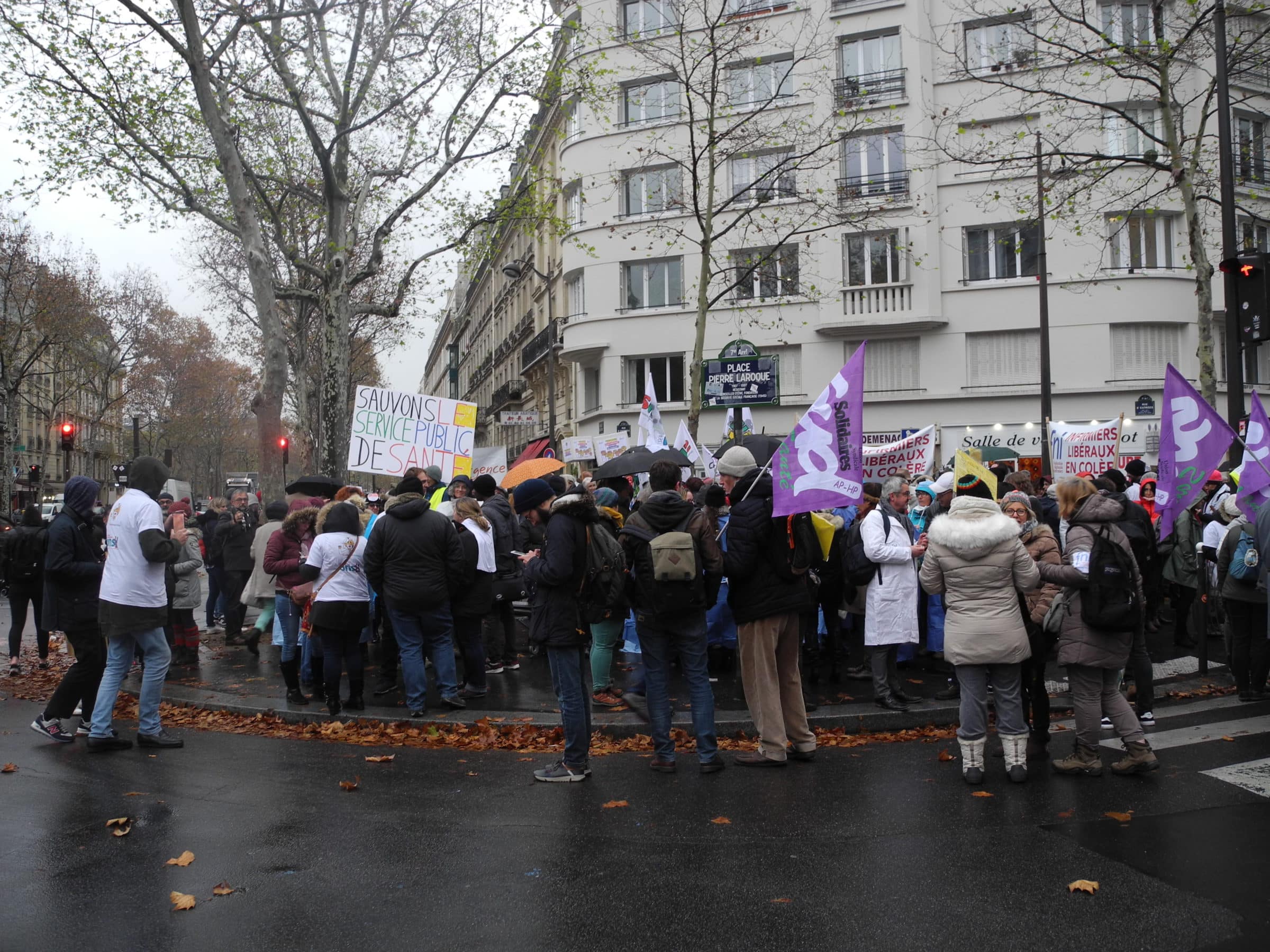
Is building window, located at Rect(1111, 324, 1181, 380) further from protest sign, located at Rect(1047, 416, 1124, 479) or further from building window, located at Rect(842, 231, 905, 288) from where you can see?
protest sign, located at Rect(1047, 416, 1124, 479)

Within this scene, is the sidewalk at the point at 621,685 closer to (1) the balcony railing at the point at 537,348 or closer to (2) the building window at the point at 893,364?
(2) the building window at the point at 893,364

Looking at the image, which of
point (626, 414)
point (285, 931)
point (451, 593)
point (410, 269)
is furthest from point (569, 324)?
point (285, 931)

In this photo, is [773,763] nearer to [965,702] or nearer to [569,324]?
[965,702]

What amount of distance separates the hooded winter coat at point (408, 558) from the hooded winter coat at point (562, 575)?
1873mm

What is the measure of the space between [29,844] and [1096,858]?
5.04m

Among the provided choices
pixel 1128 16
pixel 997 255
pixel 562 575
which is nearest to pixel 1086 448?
pixel 562 575

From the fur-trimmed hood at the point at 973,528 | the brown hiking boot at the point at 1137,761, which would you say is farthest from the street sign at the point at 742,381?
the brown hiking boot at the point at 1137,761

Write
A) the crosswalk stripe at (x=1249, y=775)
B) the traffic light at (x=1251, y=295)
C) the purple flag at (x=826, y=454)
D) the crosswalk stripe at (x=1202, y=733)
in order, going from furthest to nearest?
1. the traffic light at (x=1251, y=295)
2. the crosswalk stripe at (x=1202, y=733)
3. the purple flag at (x=826, y=454)
4. the crosswalk stripe at (x=1249, y=775)

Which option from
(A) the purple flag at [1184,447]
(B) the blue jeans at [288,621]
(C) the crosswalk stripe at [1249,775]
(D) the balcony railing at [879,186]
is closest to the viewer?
(C) the crosswalk stripe at [1249,775]

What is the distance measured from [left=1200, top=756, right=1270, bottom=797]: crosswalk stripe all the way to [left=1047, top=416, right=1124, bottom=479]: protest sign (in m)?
9.33

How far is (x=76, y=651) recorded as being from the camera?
7.79 m

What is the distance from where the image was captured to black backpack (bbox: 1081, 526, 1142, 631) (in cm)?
630

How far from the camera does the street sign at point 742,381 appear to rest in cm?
1398

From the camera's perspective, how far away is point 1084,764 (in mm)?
6375
